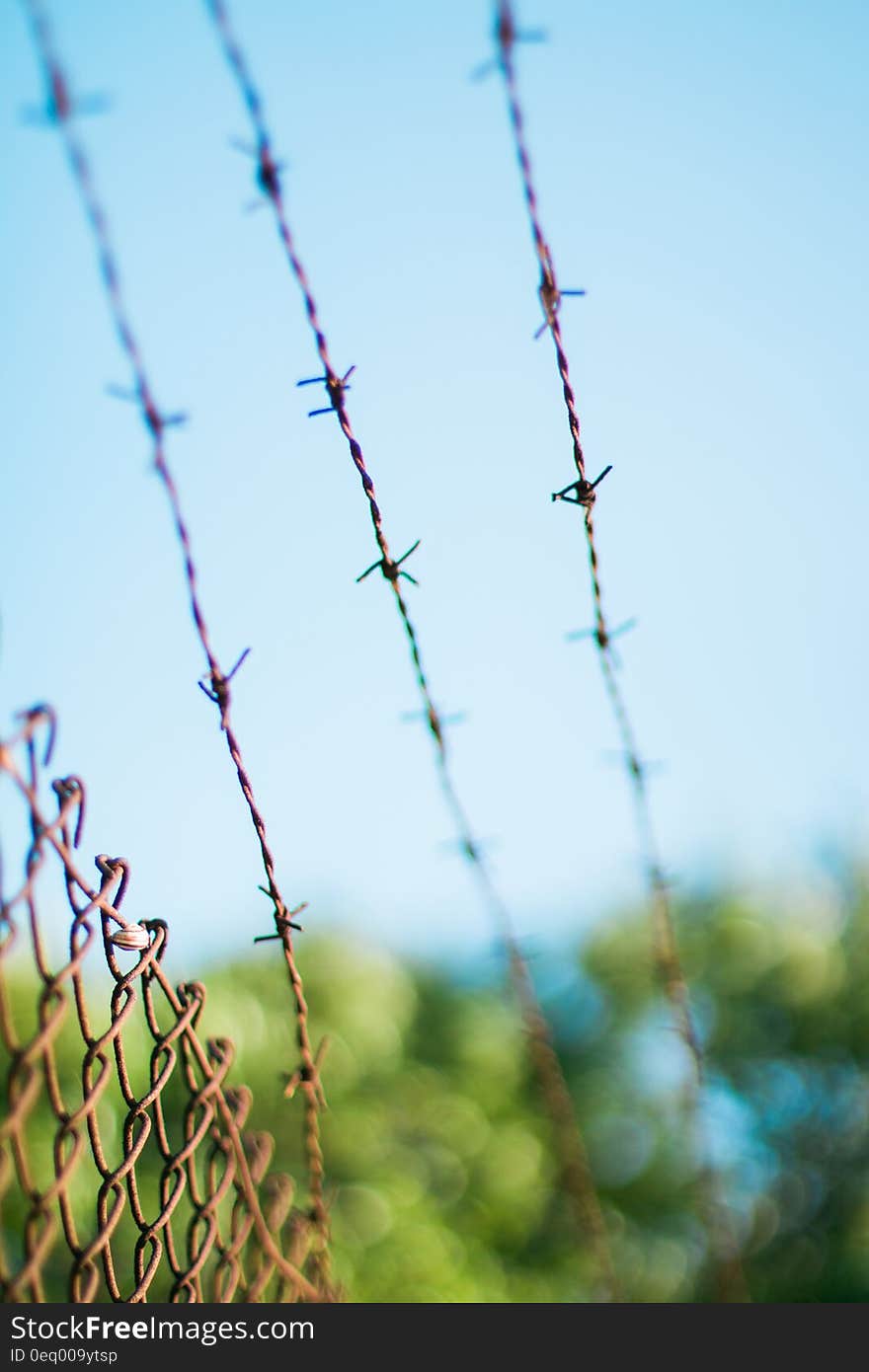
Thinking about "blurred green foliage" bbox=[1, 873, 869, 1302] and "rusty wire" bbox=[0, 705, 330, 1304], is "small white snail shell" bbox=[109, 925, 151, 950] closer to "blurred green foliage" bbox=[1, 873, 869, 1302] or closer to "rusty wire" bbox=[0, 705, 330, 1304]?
"rusty wire" bbox=[0, 705, 330, 1304]

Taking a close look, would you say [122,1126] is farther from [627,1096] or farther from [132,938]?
[627,1096]

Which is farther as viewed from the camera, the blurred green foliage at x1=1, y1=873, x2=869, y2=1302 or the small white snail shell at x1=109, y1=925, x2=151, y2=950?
the blurred green foliage at x1=1, y1=873, x2=869, y2=1302

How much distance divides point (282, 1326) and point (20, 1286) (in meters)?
0.49

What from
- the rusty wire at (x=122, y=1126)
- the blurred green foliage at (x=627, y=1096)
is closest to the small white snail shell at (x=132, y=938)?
the rusty wire at (x=122, y=1126)

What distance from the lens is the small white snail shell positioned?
988mm

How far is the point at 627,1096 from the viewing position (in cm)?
1169

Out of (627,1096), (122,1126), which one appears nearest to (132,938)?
(122,1126)

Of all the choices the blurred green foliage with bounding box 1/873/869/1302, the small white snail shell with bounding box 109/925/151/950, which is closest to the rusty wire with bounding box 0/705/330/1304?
the small white snail shell with bounding box 109/925/151/950

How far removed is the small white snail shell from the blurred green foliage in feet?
24.4

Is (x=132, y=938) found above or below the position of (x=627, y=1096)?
above

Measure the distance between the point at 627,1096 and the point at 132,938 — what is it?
38.7 feet

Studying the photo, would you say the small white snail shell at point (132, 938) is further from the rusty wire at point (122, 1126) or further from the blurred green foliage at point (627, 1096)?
the blurred green foliage at point (627, 1096)

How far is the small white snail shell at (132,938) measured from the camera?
0.99 meters

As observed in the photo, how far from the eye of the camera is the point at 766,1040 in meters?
11.6
